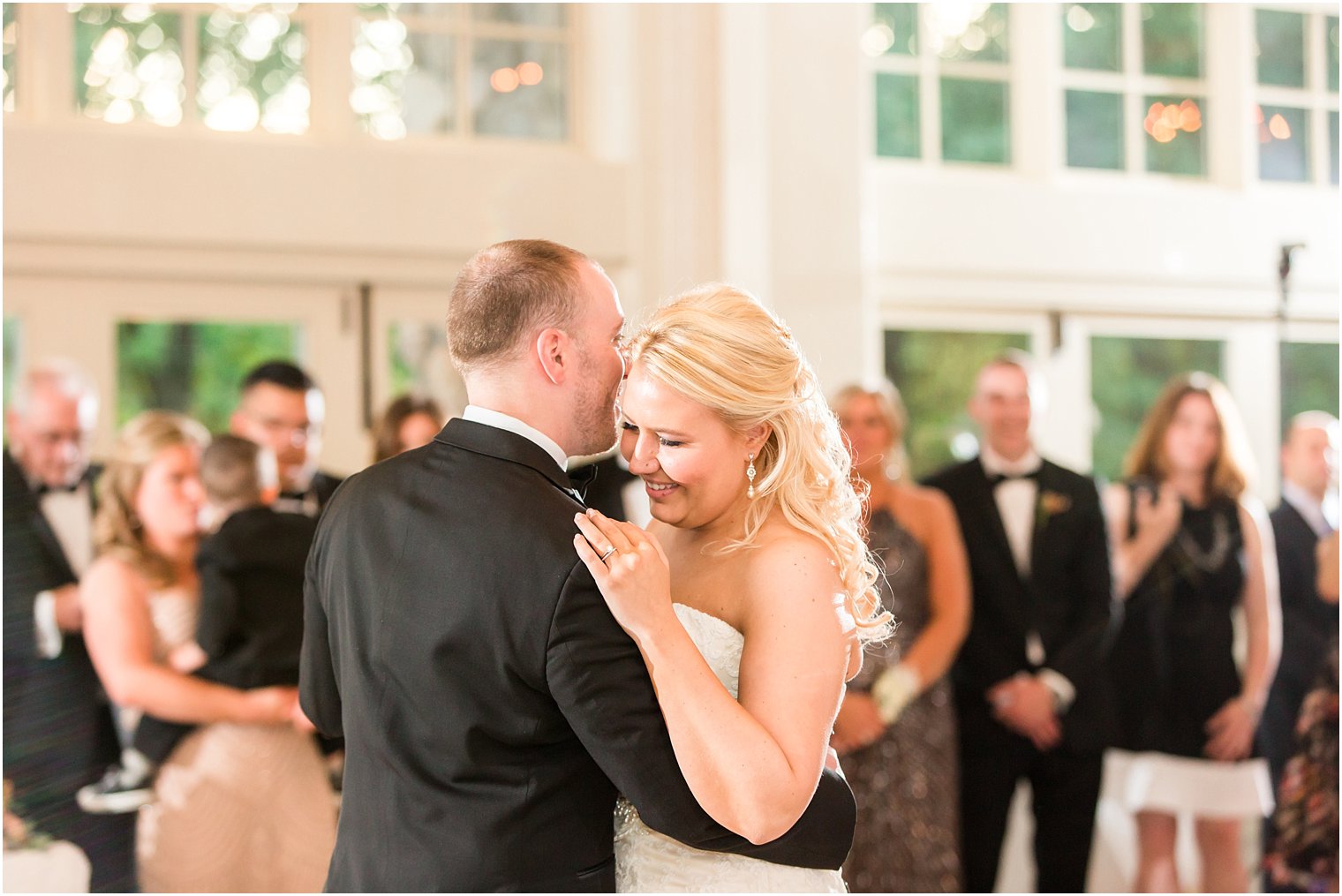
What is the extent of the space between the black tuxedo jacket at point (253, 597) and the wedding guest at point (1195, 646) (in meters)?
2.90

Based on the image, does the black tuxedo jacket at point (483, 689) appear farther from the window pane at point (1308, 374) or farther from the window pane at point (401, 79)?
the window pane at point (1308, 374)

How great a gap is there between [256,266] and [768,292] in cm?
195

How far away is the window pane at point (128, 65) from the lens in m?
4.79

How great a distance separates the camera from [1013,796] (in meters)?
4.47

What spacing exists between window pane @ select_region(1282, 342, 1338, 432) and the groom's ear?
5076 mm

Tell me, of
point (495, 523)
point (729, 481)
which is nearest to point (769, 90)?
point (729, 481)

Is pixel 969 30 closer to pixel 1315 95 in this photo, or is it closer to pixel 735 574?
pixel 1315 95

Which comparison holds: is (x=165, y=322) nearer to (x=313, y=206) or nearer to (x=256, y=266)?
(x=256, y=266)

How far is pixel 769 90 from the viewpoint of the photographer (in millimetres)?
5125

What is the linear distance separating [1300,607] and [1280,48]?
2.97 metres

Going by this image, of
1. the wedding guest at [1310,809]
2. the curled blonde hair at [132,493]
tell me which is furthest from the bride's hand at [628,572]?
the wedding guest at [1310,809]

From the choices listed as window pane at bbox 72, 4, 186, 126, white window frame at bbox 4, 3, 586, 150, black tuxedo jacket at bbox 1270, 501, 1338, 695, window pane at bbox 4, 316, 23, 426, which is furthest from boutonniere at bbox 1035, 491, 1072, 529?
window pane at bbox 4, 316, 23, 426

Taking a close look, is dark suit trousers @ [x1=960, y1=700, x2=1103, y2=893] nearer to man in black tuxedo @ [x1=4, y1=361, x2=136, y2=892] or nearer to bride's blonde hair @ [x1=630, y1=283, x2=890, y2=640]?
bride's blonde hair @ [x1=630, y1=283, x2=890, y2=640]

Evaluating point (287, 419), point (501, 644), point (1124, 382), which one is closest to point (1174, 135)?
point (1124, 382)
